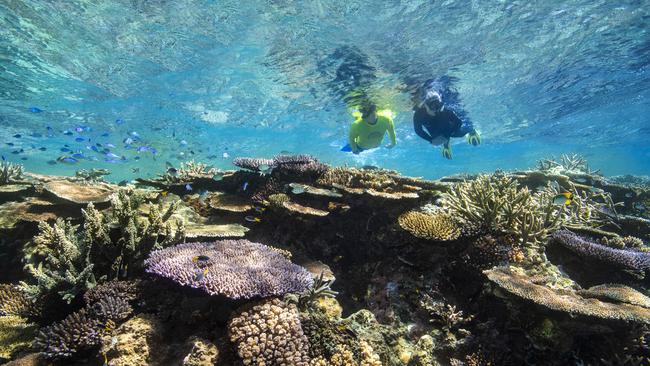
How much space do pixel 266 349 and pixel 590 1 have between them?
16.0 m

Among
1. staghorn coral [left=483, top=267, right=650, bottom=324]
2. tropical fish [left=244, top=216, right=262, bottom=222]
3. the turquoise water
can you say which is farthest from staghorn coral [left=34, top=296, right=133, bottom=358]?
the turquoise water

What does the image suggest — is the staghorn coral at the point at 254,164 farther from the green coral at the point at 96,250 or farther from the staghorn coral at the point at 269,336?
the staghorn coral at the point at 269,336

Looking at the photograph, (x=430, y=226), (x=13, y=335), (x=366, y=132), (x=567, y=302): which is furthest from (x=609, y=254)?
(x=13, y=335)

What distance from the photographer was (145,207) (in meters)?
5.82

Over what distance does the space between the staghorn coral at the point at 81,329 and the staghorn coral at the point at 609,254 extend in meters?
6.18

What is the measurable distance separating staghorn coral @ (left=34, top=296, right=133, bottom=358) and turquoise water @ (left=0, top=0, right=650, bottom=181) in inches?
400

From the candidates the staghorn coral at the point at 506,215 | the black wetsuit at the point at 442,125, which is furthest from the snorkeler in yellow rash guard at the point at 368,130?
the staghorn coral at the point at 506,215

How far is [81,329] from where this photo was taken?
9.96ft

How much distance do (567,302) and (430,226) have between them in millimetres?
1824

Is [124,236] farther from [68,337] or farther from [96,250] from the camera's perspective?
[68,337]

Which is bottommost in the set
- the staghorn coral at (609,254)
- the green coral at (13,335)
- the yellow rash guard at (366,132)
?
the green coral at (13,335)

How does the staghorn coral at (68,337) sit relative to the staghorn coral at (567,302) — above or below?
below

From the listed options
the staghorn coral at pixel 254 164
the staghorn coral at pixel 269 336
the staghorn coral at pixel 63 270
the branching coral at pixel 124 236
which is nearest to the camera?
the staghorn coral at pixel 269 336

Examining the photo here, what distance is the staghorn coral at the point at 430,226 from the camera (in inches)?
186
